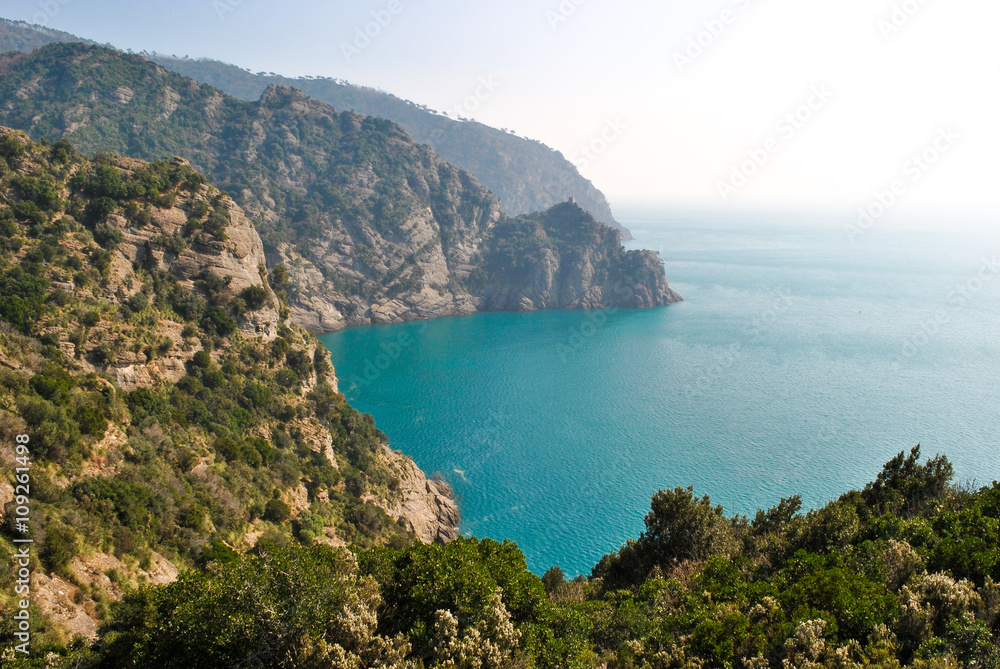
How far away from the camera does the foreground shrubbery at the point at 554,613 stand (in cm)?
1176

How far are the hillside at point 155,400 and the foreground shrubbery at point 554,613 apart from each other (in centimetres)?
561

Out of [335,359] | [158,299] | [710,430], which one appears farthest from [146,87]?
[710,430]

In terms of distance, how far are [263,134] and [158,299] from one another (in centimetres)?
11748

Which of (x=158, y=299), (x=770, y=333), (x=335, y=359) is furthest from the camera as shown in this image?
(x=770, y=333)

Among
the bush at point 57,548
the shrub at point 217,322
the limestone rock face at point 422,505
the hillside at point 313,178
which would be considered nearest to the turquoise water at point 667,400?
the limestone rock face at point 422,505

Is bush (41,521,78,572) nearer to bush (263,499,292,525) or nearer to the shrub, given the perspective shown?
bush (263,499,292,525)

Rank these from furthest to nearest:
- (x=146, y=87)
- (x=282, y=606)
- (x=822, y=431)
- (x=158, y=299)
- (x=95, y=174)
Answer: (x=146, y=87), (x=822, y=431), (x=95, y=174), (x=158, y=299), (x=282, y=606)

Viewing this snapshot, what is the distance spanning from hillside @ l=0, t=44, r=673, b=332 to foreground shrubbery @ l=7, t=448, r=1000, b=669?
98.9 m

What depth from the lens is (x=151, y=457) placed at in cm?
2605

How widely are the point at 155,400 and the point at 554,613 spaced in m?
28.3

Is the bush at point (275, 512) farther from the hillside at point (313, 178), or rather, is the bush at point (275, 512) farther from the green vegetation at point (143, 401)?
the hillside at point (313, 178)

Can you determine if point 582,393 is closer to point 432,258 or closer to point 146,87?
point 432,258

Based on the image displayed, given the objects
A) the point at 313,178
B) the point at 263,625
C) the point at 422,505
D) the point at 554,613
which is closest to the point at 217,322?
the point at 422,505

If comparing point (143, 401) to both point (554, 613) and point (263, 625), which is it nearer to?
point (263, 625)
